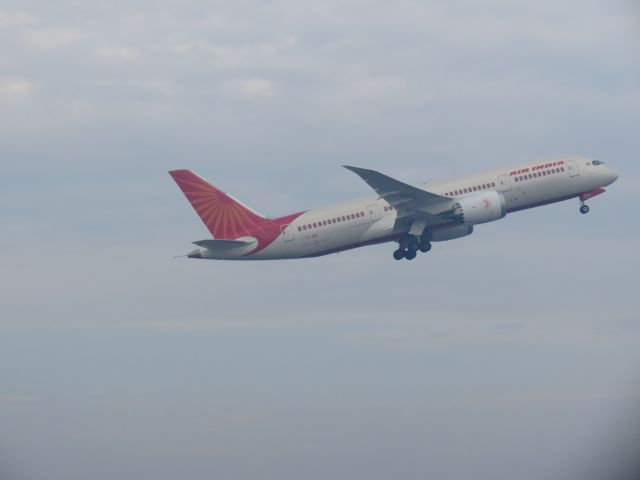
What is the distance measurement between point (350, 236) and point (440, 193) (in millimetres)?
7567

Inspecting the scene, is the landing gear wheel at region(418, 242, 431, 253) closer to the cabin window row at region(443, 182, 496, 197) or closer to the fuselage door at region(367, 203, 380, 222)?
the cabin window row at region(443, 182, 496, 197)

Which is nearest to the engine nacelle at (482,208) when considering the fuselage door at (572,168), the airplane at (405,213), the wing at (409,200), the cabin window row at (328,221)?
the airplane at (405,213)

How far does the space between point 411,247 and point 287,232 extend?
988 centimetres

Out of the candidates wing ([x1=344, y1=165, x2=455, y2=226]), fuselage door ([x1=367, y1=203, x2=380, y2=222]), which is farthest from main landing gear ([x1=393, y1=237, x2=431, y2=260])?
fuselage door ([x1=367, y1=203, x2=380, y2=222])

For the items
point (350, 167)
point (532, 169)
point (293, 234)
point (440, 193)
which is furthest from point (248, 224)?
point (532, 169)

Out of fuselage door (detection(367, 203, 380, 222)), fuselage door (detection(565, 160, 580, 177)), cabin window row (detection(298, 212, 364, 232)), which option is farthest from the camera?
fuselage door (detection(565, 160, 580, 177))

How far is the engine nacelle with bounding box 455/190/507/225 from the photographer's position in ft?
221

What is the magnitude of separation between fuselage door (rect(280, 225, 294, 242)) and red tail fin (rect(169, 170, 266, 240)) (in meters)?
2.11

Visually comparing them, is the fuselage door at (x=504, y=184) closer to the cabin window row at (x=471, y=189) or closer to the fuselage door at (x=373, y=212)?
the cabin window row at (x=471, y=189)

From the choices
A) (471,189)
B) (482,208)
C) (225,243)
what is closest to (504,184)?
(471,189)

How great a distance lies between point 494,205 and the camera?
67.4m

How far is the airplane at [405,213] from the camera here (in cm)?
6794

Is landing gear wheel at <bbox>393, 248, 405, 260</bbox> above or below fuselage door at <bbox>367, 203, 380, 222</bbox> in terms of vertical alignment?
below

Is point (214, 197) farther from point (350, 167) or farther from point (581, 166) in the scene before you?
point (581, 166)
